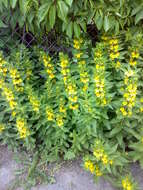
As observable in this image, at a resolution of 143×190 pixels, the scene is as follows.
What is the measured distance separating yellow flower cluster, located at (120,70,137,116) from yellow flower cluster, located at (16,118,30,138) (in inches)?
34.1

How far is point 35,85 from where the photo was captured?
2.59 metres

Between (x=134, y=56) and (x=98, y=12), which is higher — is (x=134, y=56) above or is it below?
below

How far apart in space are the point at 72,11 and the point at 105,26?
31 cm

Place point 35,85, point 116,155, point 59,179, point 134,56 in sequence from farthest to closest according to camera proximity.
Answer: point 35,85
point 59,179
point 134,56
point 116,155

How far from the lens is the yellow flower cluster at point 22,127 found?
7.04ft

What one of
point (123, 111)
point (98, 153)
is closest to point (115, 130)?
point (123, 111)

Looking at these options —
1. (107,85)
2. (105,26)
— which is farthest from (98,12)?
(107,85)

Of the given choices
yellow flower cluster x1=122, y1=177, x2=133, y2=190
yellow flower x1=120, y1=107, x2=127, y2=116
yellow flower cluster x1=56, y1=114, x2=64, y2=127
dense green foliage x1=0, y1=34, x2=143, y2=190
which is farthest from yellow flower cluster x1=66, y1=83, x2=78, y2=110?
yellow flower cluster x1=122, y1=177, x2=133, y2=190

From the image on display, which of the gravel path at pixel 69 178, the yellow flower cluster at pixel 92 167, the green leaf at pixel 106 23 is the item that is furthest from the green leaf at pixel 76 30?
the gravel path at pixel 69 178

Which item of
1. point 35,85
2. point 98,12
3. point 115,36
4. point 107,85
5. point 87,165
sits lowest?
point 87,165

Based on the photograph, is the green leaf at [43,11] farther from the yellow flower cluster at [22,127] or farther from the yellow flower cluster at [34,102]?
the yellow flower cluster at [22,127]

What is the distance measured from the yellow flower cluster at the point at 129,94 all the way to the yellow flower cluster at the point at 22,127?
0.86 m

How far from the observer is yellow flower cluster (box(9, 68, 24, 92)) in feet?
7.07

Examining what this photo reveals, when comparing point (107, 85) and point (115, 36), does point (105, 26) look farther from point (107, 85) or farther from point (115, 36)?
point (107, 85)
